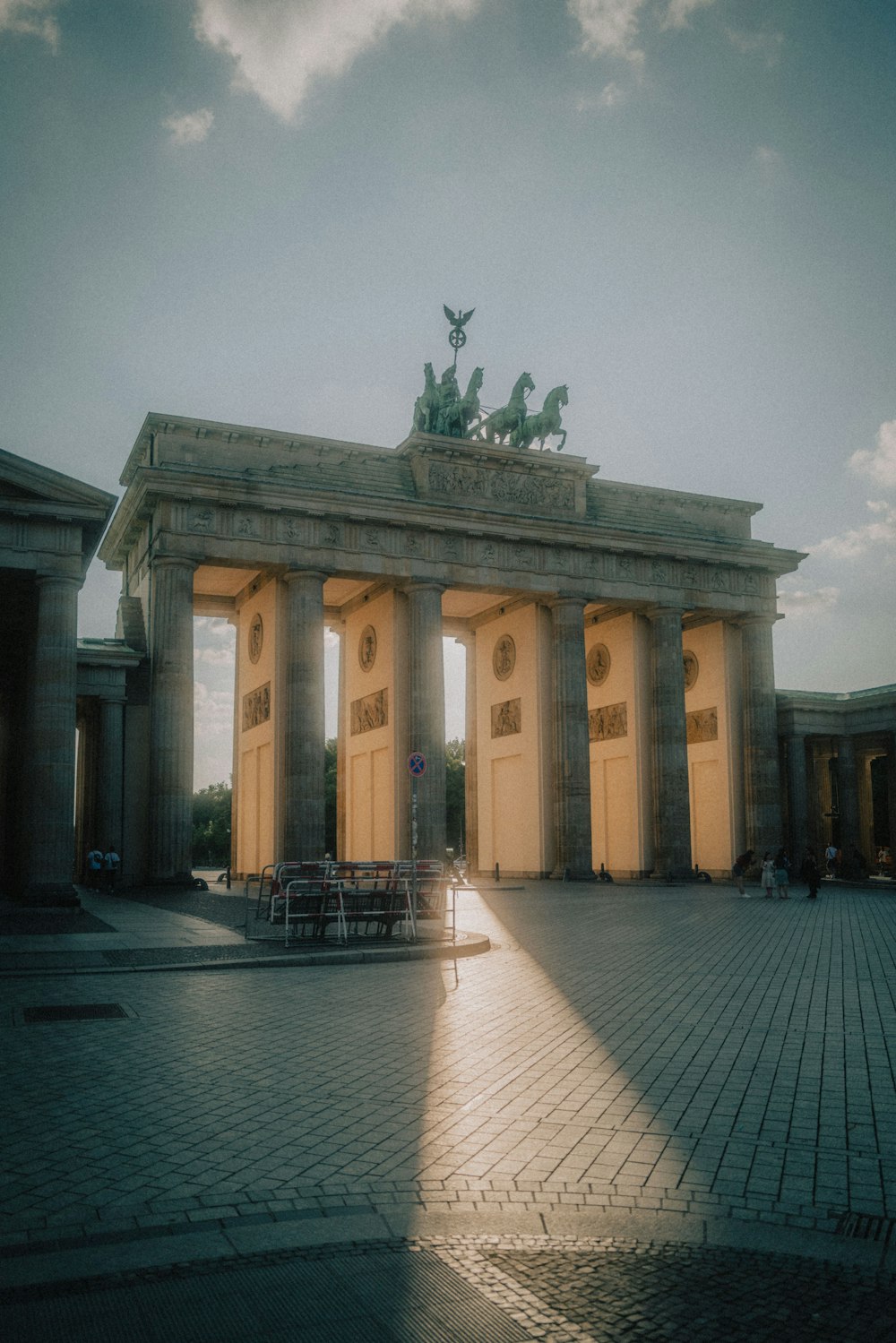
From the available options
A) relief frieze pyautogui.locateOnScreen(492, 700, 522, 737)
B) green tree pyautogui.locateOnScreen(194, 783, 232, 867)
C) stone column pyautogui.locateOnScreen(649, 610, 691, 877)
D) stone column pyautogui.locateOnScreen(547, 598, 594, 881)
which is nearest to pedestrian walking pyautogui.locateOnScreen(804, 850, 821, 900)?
stone column pyautogui.locateOnScreen(547, 598, 594, 881)

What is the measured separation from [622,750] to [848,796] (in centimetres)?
1105

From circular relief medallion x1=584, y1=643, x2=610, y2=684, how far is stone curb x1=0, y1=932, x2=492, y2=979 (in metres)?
32.6

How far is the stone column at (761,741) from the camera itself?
156 feet

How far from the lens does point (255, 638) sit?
45.4m

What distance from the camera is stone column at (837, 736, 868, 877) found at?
162 ft

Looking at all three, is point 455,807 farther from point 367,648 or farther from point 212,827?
point 367,648

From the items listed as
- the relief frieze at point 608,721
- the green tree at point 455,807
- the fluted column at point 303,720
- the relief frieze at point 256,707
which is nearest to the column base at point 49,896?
the fluted column at point 303,720

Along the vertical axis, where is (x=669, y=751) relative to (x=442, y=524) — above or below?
below

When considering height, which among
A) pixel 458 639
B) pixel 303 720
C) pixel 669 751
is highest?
pixel 458 639

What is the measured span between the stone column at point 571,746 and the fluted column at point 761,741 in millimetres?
7904

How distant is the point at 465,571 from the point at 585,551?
231 inches

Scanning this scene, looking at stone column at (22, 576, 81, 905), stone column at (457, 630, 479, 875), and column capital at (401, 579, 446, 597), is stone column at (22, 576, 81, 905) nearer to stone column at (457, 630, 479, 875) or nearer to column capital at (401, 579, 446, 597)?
column capital at (401, 579, 446, 597)

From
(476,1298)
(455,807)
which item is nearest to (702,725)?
(455,807)

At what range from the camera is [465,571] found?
145 feet
